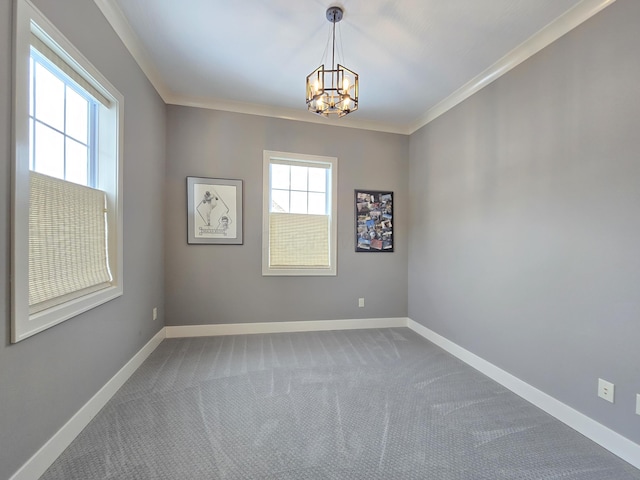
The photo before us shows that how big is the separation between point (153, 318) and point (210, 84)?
2.54 m

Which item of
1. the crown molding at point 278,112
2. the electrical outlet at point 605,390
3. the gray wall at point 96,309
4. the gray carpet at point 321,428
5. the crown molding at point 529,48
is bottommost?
the gray carpet at point 321,428

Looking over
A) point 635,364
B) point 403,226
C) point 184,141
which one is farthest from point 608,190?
point 184,141

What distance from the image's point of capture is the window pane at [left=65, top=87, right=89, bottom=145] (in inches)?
68.2

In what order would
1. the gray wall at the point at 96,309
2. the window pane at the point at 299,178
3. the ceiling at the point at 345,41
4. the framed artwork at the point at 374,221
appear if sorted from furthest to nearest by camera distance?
the framed artwork at the point at 374,221
the window pane at the point at 299,178
the ceiling at the point at 345,41
the gray wall at the point at 96,309

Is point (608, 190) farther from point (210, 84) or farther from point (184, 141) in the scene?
point (184, 141)

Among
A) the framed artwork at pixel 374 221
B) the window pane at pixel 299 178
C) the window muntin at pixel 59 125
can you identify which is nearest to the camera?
the window muntin at pixel 59 125

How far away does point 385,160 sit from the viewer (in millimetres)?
3789

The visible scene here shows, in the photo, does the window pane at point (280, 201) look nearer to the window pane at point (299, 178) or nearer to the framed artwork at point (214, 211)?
the window pane at point (299, 178)

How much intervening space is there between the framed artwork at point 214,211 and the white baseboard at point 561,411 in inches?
112

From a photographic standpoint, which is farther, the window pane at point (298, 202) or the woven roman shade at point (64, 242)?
the window pane at point (298, 202)

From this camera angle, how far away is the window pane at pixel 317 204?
12.0ft

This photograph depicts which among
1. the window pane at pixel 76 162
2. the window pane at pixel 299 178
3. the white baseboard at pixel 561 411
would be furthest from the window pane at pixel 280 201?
the white baseboard at pixel 561 411

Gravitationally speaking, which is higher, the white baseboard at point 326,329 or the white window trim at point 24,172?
the white window trim at point 24,172

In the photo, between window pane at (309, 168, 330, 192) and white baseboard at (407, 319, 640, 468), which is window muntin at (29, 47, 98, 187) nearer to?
window pane at (309, 168, 330, 192)
